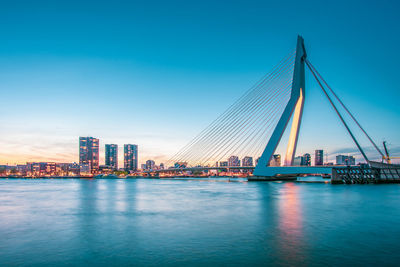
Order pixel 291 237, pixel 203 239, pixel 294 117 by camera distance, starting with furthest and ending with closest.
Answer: pixel 294 117 → pixel 291 237 → pixel 203 239

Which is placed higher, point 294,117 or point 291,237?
point 294,117

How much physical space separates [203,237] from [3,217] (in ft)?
38.8

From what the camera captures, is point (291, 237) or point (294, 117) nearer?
point (291, 237)

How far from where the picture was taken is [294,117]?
123ft

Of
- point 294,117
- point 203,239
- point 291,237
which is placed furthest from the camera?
point 294,117

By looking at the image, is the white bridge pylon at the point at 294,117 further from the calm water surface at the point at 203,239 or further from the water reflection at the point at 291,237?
the water reflection at the point at 291,237

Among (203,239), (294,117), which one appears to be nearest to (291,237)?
(203,239)

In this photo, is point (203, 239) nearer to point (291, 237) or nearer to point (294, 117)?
point (291, 237)

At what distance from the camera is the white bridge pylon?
1380 inches

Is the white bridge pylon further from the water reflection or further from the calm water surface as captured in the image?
the water reflection

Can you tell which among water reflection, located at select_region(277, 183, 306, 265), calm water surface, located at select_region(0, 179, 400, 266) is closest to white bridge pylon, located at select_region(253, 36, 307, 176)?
calm water surface, located at select_region(0, 179, 400, 266)

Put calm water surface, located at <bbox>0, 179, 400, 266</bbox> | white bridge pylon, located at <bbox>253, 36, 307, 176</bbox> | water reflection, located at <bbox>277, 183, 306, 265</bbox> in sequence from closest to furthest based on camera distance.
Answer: calm water surface, located at <bbox>0, 179, 400, 266</bbox> < water reflection, located at <bbox>277, 183, 306, 265</bbox> < white bridge pylon, located at <bbox>253, 36, 307, 176</bbox>

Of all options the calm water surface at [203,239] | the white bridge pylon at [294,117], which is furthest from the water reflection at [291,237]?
the white bridge pylon at [294,117]

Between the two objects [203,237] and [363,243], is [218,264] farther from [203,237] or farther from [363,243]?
[363,243]
